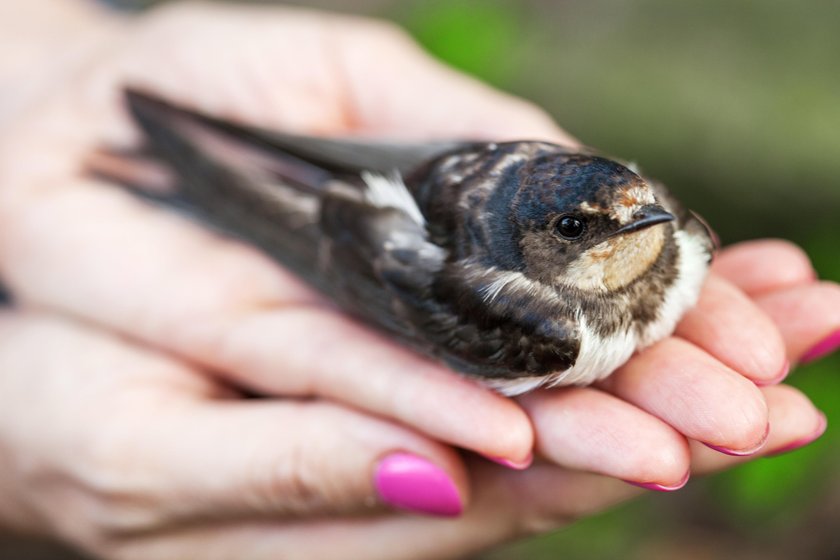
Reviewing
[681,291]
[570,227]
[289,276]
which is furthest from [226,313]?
[681,291]

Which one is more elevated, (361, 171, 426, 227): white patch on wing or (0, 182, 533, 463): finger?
(361, 171, 426, 227): white patch on wing

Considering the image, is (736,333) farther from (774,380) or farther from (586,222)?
(586,222)

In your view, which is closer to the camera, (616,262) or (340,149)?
(616,262)

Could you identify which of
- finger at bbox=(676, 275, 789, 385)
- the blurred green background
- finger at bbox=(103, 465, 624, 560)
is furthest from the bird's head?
the blurred green background

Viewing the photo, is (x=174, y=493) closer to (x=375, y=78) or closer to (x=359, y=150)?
(x=359, y=150)

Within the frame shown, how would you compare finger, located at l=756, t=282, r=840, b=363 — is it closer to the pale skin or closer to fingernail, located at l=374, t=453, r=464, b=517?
the pale skin

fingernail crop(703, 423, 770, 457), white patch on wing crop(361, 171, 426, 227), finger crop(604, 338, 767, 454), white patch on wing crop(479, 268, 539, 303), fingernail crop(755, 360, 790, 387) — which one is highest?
white patch on wing crop(361, 171, 426, 227)

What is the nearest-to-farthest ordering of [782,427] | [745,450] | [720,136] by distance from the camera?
[745,450] < [782,427] < [720,136]
